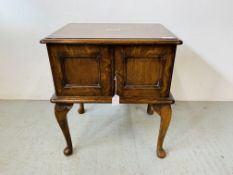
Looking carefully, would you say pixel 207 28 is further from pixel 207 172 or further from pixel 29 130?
pixel 29 130

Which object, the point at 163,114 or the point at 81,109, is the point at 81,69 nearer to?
the point at 163,114

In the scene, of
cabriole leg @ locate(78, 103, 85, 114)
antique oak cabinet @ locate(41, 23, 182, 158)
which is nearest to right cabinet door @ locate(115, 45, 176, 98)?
antique oak cabinet @ locate(41, 23, 182, 158)

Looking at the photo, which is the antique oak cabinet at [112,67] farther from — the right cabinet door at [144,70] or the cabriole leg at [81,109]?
the cabriole leg at [81,109]

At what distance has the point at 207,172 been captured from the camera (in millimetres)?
1114

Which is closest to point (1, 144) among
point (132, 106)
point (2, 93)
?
point (2, 93)

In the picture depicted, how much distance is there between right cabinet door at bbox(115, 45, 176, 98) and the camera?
2.91 feet

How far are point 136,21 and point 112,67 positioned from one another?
2.66ft

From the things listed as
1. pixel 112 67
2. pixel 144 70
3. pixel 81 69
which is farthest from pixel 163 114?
pixel 81 69

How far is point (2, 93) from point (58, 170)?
121 cm

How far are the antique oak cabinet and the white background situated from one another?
0.69 metres

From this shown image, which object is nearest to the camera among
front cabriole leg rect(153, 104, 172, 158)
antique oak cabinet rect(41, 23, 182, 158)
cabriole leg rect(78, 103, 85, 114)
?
antique oak cabinet rect(41, 23, 182, 158)

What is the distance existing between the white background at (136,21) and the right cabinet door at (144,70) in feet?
2.59

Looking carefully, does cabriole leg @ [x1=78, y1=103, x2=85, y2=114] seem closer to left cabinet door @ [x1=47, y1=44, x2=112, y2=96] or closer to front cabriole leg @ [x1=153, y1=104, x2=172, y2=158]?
left cabinet door @ [x1=47, y1=44, x2=112, y2=96]

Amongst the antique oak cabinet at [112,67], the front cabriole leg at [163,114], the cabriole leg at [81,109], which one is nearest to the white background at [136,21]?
the cabriole leg at [81,109]
